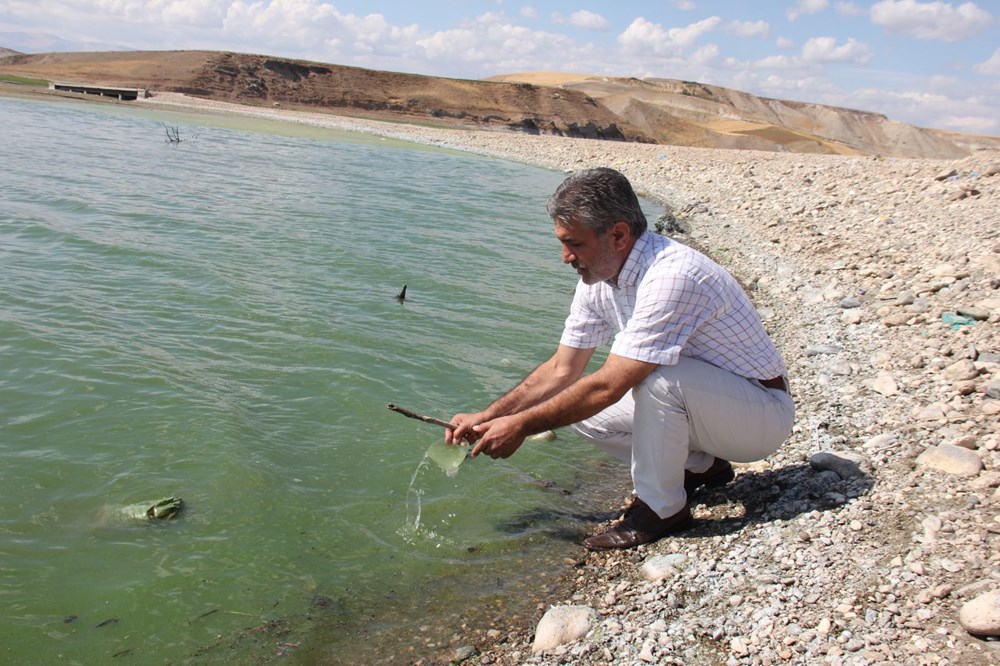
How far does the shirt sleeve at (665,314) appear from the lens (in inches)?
131

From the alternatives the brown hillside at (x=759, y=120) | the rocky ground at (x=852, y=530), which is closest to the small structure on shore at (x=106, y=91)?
the brown hillside at (x=759, y=120)

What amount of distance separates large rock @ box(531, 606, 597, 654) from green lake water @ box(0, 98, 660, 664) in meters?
0.28

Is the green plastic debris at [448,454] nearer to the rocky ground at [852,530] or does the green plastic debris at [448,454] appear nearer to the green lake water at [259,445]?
the green lake water at [259,445]

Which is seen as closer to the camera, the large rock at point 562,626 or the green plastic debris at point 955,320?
the large rock at point 562,626

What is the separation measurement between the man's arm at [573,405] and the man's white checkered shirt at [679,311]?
0.07 meters

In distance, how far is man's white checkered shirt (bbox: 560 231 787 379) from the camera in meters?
3.34

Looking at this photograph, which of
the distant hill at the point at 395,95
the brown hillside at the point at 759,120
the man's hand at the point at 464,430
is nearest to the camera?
the man's hand at the point at 464,430

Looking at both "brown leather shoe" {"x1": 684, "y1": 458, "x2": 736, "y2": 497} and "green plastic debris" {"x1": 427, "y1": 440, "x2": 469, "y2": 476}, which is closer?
"green plastic debris" {"x1": 427, "y1": 440, "x2": 469, "y2": 476}

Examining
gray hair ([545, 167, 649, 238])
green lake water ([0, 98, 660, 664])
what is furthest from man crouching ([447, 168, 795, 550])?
green lake water ([0, 98, 660, 664])

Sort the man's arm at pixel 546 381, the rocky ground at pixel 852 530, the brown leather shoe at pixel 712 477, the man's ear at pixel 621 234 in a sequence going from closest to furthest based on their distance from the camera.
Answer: the rocky ground at pixel 852 530, the man's ear at pixel 621 234, the man's arm at pixel 546 381, the brown leather shoe at pixel 712 477

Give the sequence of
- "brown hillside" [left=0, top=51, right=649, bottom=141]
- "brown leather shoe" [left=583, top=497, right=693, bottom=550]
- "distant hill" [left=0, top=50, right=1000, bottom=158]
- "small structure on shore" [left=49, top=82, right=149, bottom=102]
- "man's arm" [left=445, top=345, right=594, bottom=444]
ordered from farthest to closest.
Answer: "distant hill" [left=0, top=50, right=1000, bottom=158] < "brown hillside" [left=0, top=51, right=649, bottom=141] < "small structure on shore" [left=49, top=82, right=149, bottom=102] < "man's arm" [left=445, top=345, right=594, bottom=444] < "brown leather shoe" [left=583, top=497, right=693, bottom=550]

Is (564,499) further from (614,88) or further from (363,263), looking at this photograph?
(614,88)

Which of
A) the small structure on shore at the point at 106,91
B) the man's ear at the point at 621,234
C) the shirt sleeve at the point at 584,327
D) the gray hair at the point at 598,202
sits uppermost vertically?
the small structure on shore at the point at 106,91

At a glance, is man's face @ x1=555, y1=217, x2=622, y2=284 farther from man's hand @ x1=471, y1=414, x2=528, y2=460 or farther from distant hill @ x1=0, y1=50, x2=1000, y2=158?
distant hill @ x1=0, y1=50, x2=1000, y2=158
